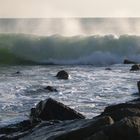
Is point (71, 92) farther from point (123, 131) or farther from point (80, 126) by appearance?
point (123, 131)

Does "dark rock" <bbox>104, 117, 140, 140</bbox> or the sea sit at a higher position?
the sea

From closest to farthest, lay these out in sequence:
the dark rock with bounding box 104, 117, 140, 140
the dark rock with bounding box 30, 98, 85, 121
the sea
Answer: the dark rock with bounding box 104, 117, 140, 140, the dark rock with bounding box 30, 98, 85, 121, the sea

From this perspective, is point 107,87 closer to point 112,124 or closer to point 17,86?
point 17,86

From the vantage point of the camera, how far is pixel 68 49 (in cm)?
4134

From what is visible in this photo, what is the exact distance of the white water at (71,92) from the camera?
14828 mm

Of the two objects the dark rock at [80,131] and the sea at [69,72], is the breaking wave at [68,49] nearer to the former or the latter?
the sea at [69,72]

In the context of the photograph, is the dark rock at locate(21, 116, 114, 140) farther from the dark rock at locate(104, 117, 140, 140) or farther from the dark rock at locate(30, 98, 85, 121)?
the dark rock at locate(30, 98, 85, 121)

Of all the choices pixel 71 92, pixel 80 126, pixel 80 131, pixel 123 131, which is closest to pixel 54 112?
pixel 80 126

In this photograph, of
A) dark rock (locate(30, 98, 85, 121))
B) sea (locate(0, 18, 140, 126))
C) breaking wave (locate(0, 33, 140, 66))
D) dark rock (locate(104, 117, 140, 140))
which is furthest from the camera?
breaking wave (locate(0, 33, 140, 66))

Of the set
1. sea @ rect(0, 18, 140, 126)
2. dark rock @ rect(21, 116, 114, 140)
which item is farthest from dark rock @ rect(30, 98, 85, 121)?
dark rock @ rect(21, 116, 114, 140)

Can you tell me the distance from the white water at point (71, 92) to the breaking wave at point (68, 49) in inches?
455

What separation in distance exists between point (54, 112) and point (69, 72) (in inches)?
586

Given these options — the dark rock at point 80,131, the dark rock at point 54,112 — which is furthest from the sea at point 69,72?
the dark rock at point 80,131

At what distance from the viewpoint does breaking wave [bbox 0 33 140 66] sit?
122ft
